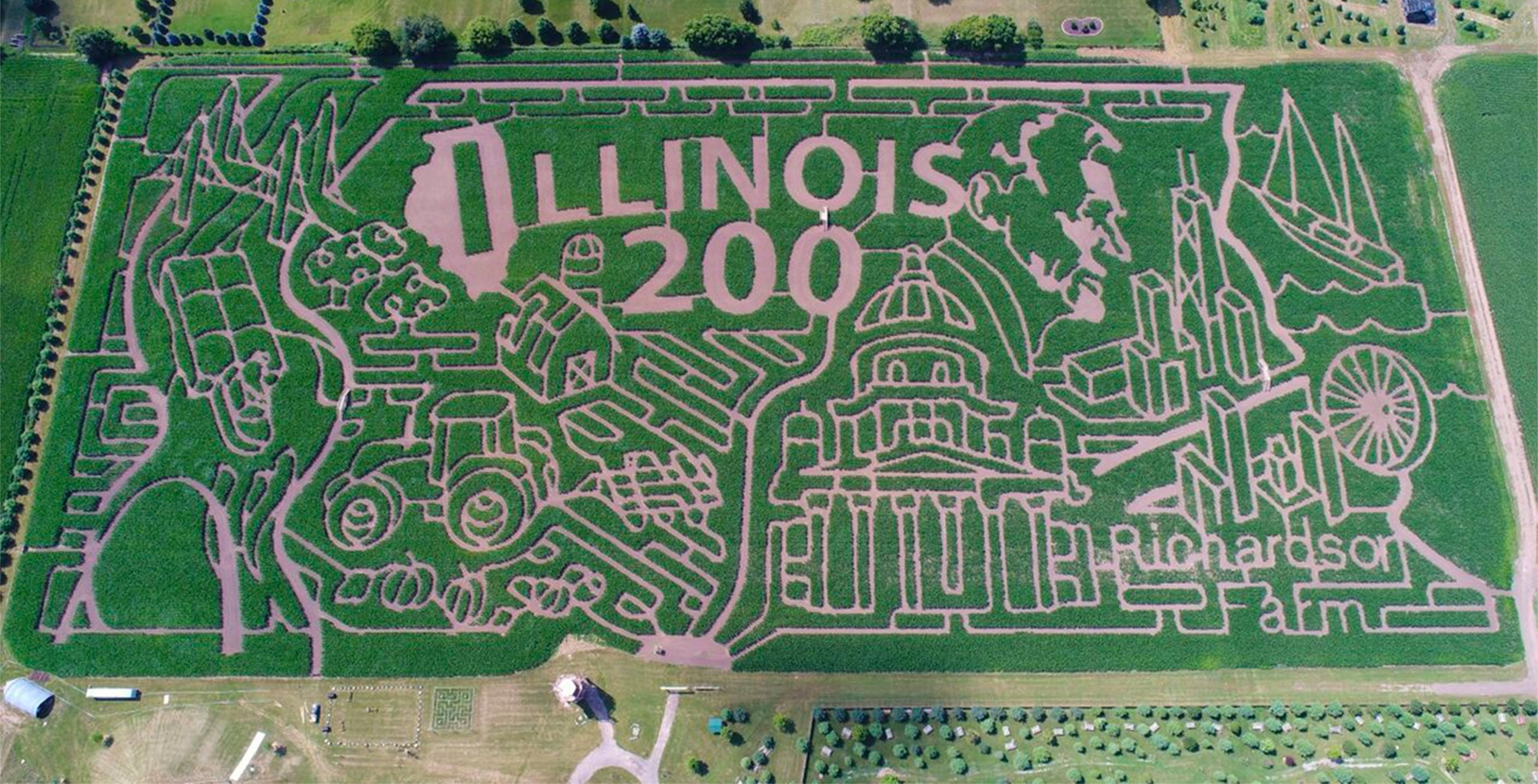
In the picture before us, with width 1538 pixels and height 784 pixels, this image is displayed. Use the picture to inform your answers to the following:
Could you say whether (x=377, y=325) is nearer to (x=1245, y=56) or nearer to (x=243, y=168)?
(x=243, y=168)

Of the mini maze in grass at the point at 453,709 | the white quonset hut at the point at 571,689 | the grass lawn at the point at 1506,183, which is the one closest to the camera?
the white quonset hut at the point at 571,689

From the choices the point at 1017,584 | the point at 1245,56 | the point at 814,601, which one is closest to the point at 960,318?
the point at 1017,584

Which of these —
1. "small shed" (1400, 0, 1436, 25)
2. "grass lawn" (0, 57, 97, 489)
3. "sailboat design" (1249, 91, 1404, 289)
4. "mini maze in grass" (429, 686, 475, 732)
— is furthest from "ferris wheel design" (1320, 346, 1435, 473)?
"grass lawn" (0, 57, 97, 489)

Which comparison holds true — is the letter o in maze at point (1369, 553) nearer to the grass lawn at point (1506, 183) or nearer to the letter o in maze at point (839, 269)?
the grass lawn at point (1506, 183)

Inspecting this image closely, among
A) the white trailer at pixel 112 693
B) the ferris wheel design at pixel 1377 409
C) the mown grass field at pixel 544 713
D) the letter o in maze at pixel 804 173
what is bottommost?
the mown grass field at pixel 544 713

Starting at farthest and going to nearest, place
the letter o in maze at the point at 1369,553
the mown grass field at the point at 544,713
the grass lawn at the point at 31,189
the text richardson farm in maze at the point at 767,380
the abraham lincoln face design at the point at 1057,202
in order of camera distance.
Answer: the abraham lincoln face design at the point at 1057,202 → the grass lawn at the point at 31,189 → the letter o in maze at the point at 1369,553 → the text richardson farm in maze at the point at 767,380 → the mown grass field at the point at 544,713

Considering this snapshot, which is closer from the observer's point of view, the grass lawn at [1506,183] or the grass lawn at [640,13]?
the grass lawn at [1506,183]

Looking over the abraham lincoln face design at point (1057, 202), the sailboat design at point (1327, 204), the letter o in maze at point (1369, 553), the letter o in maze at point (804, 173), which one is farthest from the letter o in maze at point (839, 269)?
the letter o in maze at point (1369, 553)
